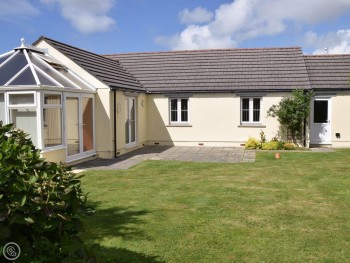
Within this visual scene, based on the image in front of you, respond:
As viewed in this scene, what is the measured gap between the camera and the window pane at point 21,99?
1348 centimetres

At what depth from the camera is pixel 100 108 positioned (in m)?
17.2

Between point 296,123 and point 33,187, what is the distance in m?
19.5

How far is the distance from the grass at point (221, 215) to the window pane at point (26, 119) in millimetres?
2758

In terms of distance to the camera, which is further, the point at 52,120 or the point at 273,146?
the point at 273,146

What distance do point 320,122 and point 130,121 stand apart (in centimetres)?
1104

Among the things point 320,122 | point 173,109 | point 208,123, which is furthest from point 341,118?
point 173,109

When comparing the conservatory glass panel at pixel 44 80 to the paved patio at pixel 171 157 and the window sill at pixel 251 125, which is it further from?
the window sill at pixel 251 125

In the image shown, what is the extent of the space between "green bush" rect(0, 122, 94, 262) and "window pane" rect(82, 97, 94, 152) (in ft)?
44.3

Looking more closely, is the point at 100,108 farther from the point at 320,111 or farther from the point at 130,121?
the point at 320,111

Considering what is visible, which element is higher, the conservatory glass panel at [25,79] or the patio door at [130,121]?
the conservatory glass panel at [25,79]

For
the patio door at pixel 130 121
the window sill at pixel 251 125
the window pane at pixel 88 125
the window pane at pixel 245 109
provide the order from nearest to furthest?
1. the window pane at pixel 88 125
2. the patio door at pixel 130 121
3. the window sill at pixel 251 125
4. the window pane at pixel 245 109

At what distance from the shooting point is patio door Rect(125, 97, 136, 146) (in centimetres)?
1969

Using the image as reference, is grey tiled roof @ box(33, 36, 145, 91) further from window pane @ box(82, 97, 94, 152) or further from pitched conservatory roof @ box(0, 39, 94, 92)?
window pane @ box(82, 97, 94, 152)

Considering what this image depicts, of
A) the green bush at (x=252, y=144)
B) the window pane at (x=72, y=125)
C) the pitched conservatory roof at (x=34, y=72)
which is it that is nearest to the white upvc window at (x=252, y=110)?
the green bush at (x=252, y=144)
